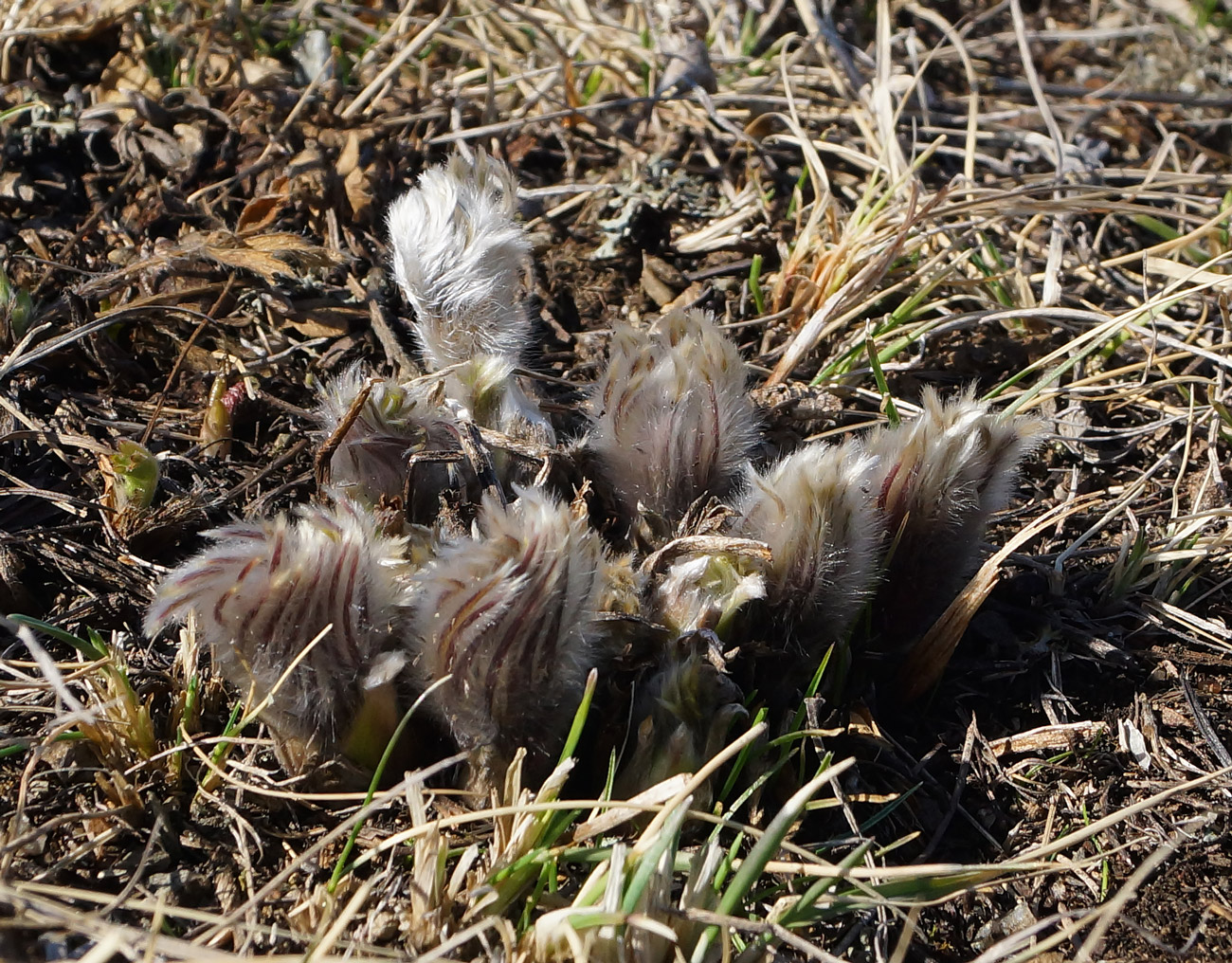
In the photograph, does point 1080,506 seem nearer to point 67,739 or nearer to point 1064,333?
point 1064,333

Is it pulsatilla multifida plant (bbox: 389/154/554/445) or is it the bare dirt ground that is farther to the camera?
pulsatilla multifida plant (bbox: 389/154/554/445)

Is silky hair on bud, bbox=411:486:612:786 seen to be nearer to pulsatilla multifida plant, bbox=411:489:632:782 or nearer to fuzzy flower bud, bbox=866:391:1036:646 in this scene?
pulsatilla multifida plant, bbox=411:489:632:782

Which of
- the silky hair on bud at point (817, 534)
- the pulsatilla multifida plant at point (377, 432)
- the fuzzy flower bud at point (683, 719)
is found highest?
the pulsatilla multifida plant at point (377, 432)

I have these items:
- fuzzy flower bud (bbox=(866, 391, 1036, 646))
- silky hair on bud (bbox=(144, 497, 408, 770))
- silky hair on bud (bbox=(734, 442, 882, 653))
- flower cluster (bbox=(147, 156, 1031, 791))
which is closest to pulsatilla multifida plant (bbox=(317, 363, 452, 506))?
flower cluster (bbox=(147, 156, 1031, 791))

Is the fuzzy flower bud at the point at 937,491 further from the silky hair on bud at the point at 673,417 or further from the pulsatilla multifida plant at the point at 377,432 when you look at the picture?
the pulsatilla multifida plant at the point at 377,432

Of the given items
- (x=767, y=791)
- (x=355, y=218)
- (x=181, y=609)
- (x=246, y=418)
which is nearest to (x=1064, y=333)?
(x=767, y=791)

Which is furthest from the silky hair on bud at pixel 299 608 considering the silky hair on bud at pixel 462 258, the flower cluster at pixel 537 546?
the silky hair on bud at pixel 462 258

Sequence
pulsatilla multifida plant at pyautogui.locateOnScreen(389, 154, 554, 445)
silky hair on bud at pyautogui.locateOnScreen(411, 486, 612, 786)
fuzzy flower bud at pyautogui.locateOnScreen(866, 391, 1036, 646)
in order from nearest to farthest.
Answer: silky hair on bud at pyautogui.locateOnScreen(411, 486, 612, 786)
fuzzy flower bud at pyautogui.locateOnScreen(866, 391, 1036, 646)
pulsatilla multifida plant at pyautogui.locateOnScreen(389, 154, 554, 445)
